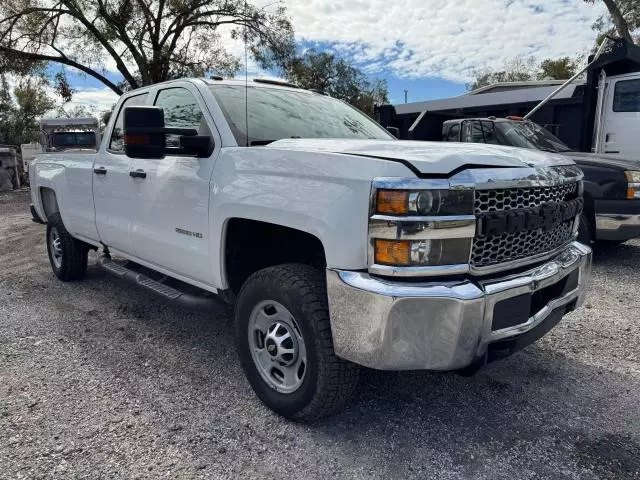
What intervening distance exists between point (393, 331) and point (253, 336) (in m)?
1.01

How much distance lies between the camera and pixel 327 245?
7.76ft

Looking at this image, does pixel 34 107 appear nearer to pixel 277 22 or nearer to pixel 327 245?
pixel 277 22

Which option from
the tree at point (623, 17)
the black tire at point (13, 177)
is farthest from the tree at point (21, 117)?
the tree at point (623, 17)

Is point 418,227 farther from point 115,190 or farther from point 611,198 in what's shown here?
point 611,198

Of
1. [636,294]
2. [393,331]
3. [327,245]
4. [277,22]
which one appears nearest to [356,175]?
[327,245]

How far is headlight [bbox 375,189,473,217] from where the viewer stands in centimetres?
219

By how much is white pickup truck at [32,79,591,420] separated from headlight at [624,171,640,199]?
339cm

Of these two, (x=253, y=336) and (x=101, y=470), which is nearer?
(x=101, y=470)

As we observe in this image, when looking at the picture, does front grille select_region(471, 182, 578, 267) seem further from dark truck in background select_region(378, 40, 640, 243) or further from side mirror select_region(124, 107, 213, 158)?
dark truck in background select_region(378, 40, 640, 243)

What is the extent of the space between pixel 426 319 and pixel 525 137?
5841 millimetres

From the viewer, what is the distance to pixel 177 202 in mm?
3395

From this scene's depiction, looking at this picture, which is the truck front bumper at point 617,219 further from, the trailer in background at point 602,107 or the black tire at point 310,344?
the black tire at point 310,344

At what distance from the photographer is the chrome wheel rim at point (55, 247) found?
18.7ft

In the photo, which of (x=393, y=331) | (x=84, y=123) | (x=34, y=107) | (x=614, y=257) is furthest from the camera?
(x=34, y=107)
